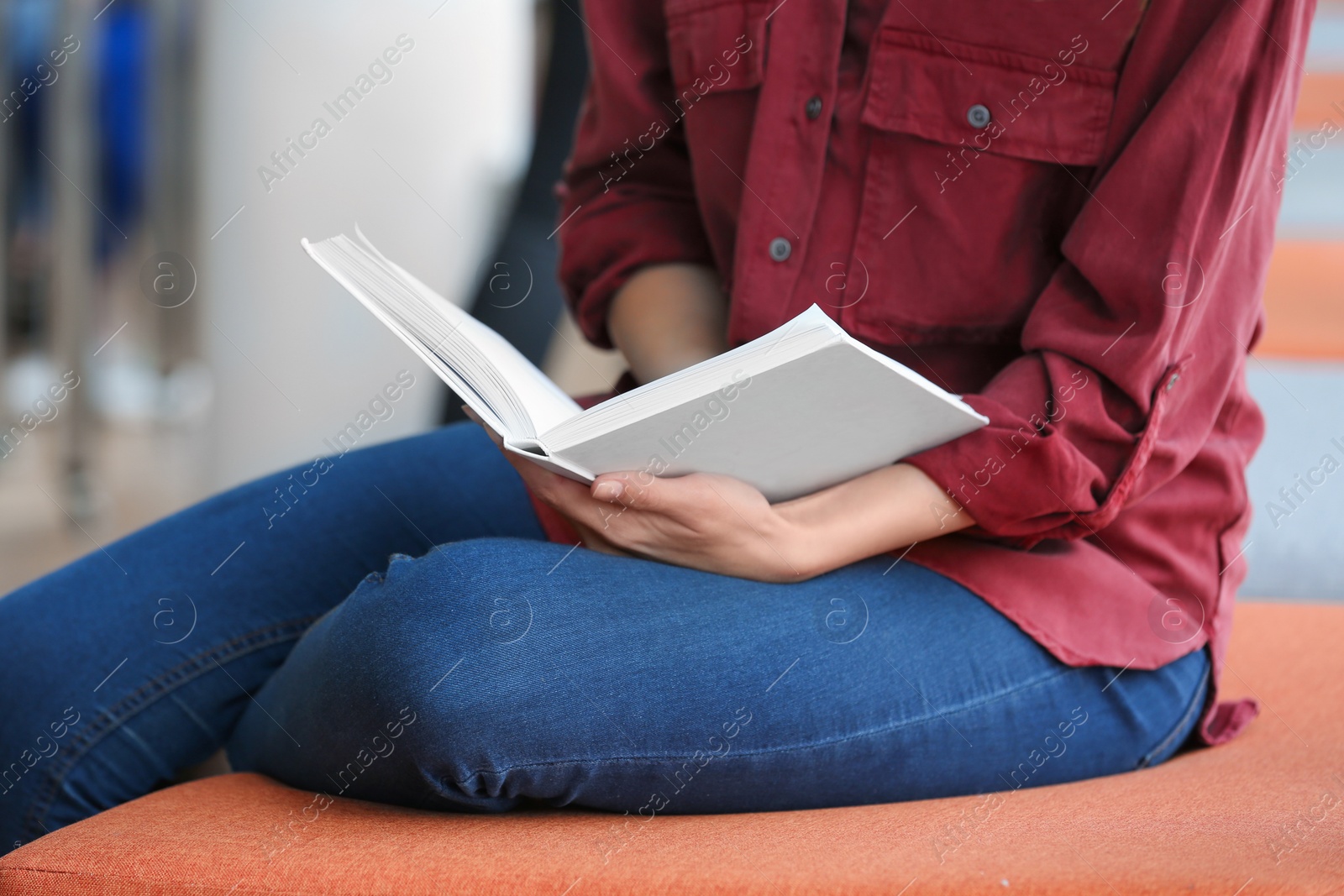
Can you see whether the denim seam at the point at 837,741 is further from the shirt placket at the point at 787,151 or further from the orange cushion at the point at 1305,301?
the orange cushion at the point at 1305,301

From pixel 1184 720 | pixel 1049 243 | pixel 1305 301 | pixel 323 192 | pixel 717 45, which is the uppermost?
pixel 323 192

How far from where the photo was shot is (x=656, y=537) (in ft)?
2.16

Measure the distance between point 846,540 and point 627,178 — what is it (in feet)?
1.51

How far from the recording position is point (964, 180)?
76 centimetres

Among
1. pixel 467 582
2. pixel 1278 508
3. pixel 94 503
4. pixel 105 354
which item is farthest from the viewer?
pixel 105 354

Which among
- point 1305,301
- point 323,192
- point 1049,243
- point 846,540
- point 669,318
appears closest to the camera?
point 846,540

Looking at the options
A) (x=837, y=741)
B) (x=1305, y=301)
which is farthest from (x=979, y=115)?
(x=1305, y=301)

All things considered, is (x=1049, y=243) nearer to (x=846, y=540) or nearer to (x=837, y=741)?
(x=846, y=540)

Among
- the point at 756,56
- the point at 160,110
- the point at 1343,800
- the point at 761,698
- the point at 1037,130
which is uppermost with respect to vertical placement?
the point at 160,110

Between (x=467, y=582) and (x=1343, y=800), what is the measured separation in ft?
1.65

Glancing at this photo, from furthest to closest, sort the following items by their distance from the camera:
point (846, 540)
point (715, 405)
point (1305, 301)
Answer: point (1305, 301), point (846, 540), point (715, 405)

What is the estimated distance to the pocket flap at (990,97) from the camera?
72 cm

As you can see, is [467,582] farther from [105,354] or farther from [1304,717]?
[105,354]

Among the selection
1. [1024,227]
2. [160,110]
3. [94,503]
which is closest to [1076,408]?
[1024,227]
